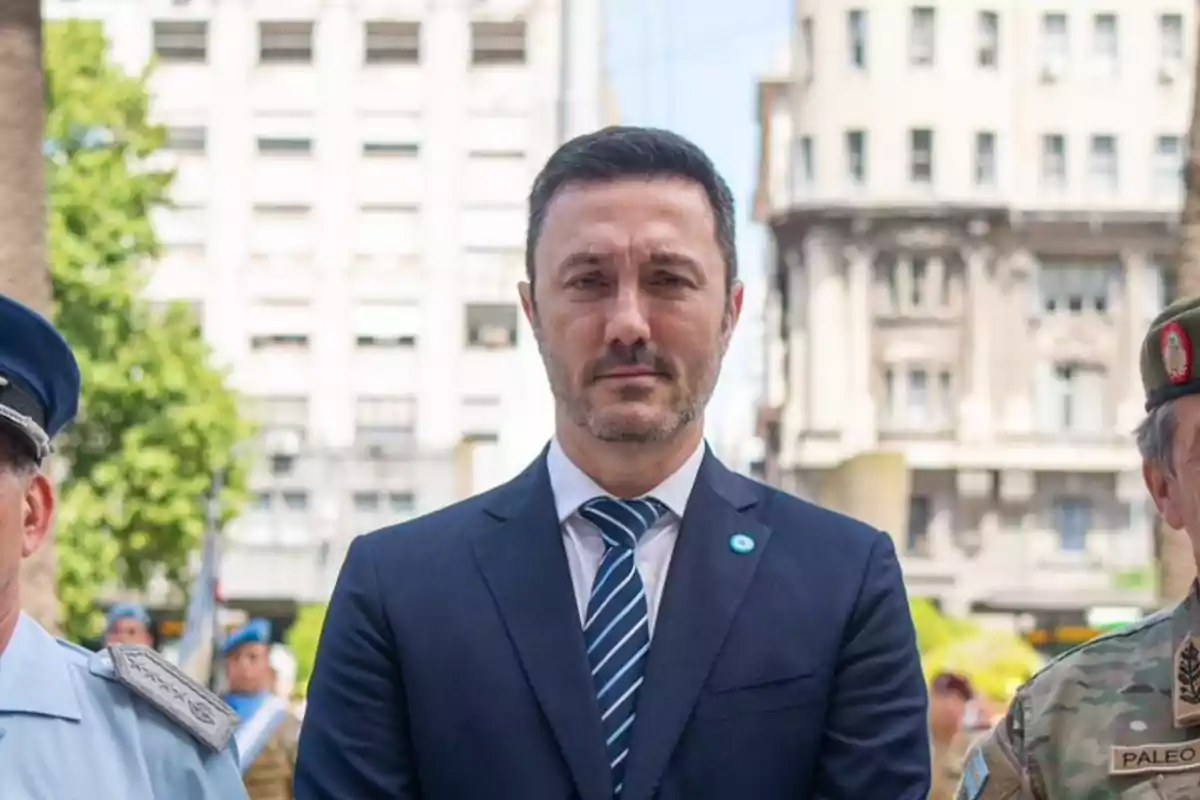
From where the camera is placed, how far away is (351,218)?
47688mm

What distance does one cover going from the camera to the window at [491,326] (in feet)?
154

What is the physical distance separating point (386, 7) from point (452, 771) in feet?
153

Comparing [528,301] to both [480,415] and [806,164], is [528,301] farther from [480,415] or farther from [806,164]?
[806,164]

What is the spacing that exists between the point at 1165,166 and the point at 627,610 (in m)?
47.0

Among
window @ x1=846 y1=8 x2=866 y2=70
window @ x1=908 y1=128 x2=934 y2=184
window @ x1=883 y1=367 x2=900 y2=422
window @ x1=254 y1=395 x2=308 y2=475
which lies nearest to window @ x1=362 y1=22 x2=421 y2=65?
window @ x1=254 y1=395 x2=308 y2=475

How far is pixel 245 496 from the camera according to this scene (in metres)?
28.9

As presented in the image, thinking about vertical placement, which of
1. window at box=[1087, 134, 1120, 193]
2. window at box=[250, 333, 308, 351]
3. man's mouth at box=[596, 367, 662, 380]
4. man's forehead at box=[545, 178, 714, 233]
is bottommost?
man's mouth at box=[596, 367, 662, 380]

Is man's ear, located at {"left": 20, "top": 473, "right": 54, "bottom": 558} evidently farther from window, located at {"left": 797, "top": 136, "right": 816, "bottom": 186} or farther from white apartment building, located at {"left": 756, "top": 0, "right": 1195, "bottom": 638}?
window, located at {"left": 797, "top": 136, "right": 816, "bottom": 186}

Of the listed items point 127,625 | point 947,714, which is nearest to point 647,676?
point 127,625

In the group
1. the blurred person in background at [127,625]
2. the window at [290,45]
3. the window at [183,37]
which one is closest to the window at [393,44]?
the window at [290,45]

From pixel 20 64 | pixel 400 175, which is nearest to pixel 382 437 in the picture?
pixel 400 175

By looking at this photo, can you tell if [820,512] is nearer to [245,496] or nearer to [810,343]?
[245,496]

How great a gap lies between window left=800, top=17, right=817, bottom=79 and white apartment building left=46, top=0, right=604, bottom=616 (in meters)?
4.92

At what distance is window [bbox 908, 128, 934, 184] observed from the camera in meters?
48.1
